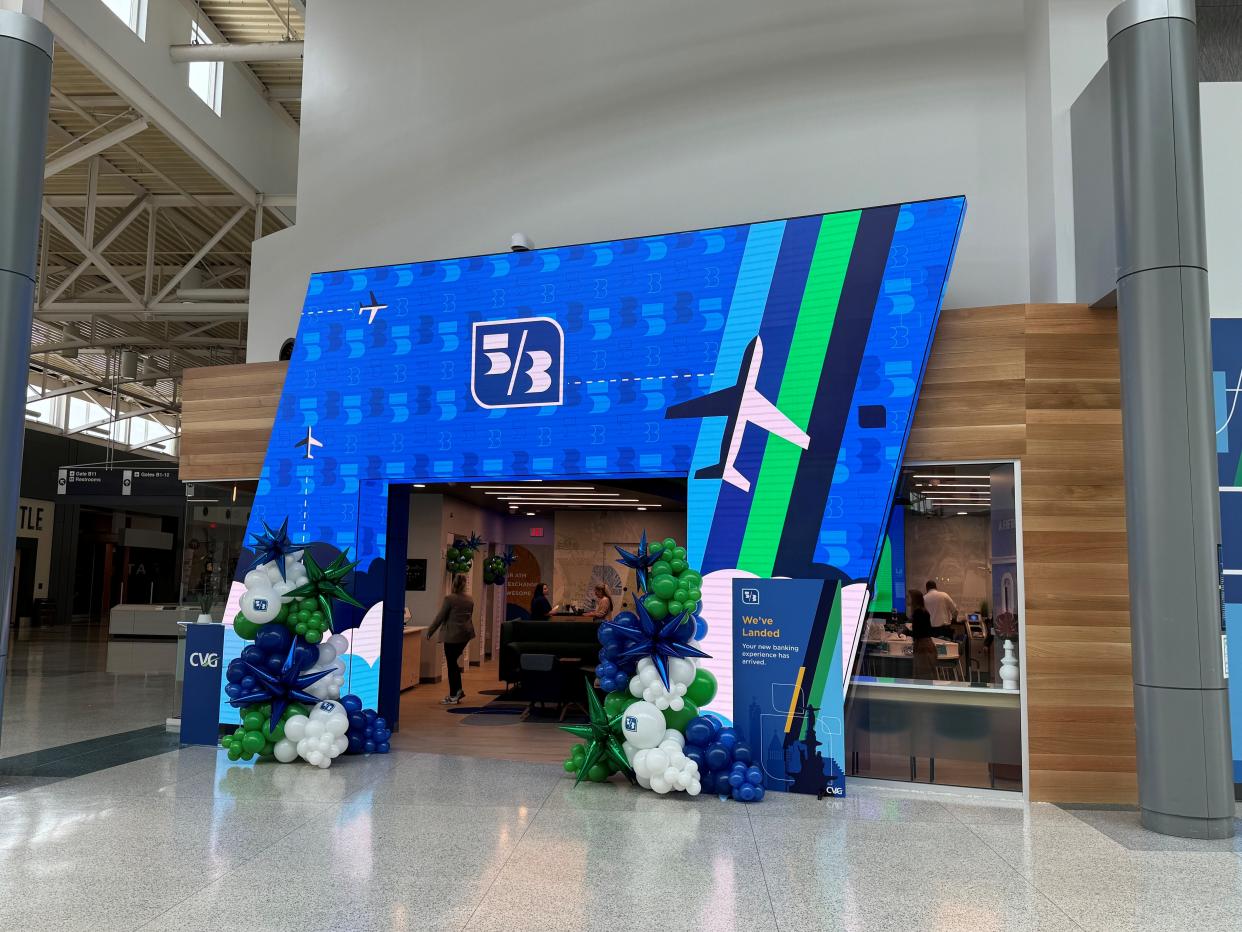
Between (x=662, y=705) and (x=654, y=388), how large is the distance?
2.44 metres

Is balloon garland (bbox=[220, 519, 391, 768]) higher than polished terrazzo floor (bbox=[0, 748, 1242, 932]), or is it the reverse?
balloon garland (bbox=[220, 519, 391, 768])

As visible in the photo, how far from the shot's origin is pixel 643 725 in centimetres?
671

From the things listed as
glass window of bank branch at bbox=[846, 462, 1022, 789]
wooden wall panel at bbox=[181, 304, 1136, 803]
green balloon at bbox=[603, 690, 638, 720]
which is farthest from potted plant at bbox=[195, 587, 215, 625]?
wooden wall panel at bbox=[181, 304, 1136, 803]

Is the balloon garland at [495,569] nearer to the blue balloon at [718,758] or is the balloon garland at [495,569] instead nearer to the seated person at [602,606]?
the seated person at [602,606]

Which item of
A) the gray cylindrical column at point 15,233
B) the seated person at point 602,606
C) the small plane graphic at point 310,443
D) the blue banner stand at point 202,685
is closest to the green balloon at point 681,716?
the small plane graphic at point 310,443

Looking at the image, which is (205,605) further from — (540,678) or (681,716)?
(681,716)

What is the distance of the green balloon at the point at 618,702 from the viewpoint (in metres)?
6.99

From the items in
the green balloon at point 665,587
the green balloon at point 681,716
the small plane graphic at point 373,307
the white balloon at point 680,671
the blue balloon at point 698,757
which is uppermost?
the small plane graphic at point 373,307

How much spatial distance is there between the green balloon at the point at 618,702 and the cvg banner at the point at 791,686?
30.5 inches

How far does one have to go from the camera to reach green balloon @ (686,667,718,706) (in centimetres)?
713

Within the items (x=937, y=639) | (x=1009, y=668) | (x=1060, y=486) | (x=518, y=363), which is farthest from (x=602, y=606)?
(x=1060, y=486)

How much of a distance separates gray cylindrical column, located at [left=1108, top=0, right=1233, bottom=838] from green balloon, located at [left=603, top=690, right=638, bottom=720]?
329 centimetres

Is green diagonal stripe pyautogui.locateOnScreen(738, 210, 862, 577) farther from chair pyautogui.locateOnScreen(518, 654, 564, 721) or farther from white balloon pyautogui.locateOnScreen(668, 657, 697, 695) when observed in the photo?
chair pyautogui.locateOnScreen(518, 654, 564, 721)

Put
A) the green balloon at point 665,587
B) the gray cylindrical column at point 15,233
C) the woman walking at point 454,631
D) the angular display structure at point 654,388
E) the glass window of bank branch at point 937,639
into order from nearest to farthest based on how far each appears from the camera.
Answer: the gray cylindrical column at point 15,233 → the green balloon at point 665,587 → the glass window of bank branch at point 937,639 → the angular display structure at point 654,388 → the woman walking at point 454,631
